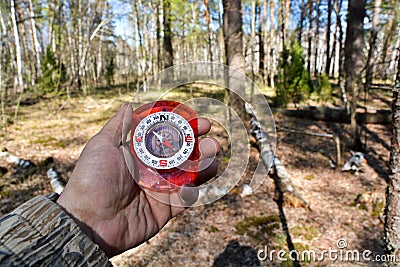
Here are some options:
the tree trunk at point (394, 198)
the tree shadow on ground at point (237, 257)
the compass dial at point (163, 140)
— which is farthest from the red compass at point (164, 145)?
the tree shadow on ground at point (237, 257)

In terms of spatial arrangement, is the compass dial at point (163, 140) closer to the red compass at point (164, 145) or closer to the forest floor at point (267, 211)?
the red compass at point (164, 145)

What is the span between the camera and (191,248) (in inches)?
126

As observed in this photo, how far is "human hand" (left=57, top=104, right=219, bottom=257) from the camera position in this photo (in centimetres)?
121

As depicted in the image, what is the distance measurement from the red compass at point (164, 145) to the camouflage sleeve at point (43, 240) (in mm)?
436

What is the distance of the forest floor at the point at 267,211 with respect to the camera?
3.06 metres

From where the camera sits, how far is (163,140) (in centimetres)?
130

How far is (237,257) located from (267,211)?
3.16ft

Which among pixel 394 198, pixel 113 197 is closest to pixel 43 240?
pixel 113 197

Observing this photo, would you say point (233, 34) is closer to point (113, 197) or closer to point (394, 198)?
point (394, 198)

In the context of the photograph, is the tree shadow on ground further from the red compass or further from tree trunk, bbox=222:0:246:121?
tree trunk, bbox=222:0:246:121

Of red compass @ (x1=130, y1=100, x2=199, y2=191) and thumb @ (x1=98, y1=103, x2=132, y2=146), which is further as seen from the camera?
thumb @ (x1=98, y1=103, x2=132, y2=146)

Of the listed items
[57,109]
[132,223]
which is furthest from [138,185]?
[57,109]

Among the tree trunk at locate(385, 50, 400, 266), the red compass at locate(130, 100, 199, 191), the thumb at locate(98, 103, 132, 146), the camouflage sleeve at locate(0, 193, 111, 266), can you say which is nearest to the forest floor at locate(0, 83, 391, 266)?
the red compass at locate(130, 100, 199, 191)

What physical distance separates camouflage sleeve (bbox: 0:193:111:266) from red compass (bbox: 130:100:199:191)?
44 centimetres
